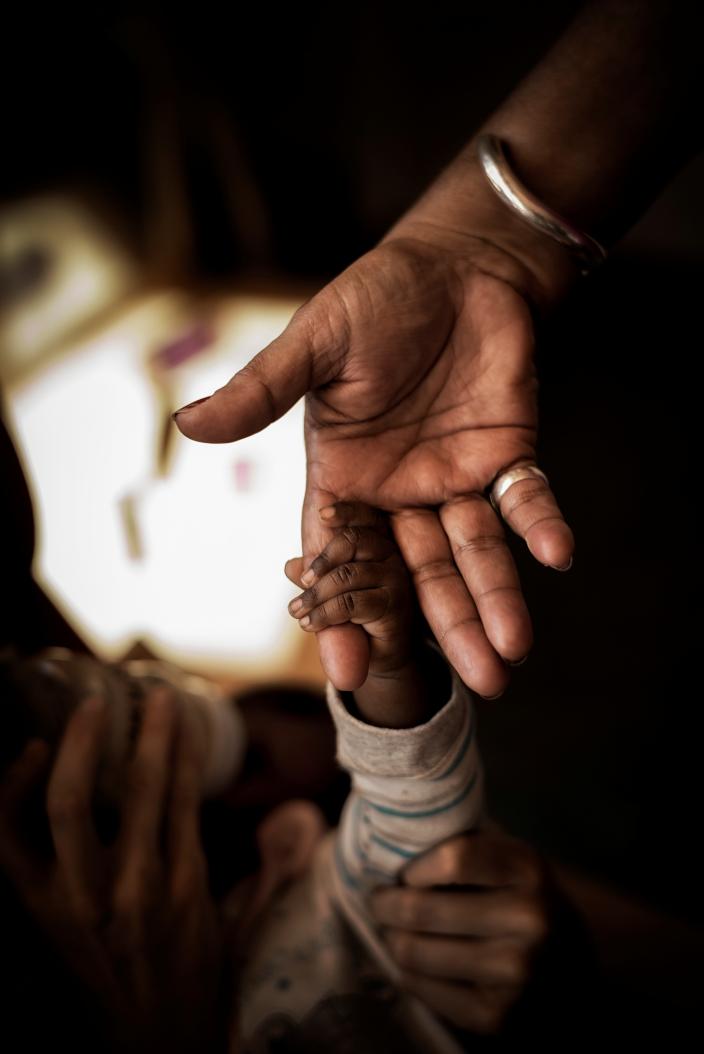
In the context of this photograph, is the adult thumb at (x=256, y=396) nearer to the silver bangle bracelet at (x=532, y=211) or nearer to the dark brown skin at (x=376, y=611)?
the dark brown skin at (x=376, y=611)

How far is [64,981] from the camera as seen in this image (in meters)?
0.81

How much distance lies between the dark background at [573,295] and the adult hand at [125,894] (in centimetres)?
75

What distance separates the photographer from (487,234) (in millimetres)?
919

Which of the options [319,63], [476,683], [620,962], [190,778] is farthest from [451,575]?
[319,63]

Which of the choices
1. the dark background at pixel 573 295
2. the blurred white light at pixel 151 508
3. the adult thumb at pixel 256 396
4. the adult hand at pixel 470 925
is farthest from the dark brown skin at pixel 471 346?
the dark background at pixel 573 295

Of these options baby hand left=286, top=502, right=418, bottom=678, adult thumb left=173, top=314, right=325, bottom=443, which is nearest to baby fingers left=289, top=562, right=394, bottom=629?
baby hand left=286, top=502, right=418, bottom=678

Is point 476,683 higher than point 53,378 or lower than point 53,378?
higher

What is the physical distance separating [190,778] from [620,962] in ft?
1.93

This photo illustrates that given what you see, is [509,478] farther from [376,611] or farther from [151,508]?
[151,508]

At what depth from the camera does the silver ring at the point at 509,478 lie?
2.51 feet

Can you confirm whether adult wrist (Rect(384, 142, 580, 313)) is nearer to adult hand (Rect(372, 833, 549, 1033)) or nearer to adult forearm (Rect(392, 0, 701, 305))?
adult forearm (Rect(392, 0, 701, 305))

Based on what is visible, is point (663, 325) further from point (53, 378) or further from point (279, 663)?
point (53, 378)

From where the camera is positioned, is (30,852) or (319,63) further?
(319,63)

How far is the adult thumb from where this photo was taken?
24.5 inches
